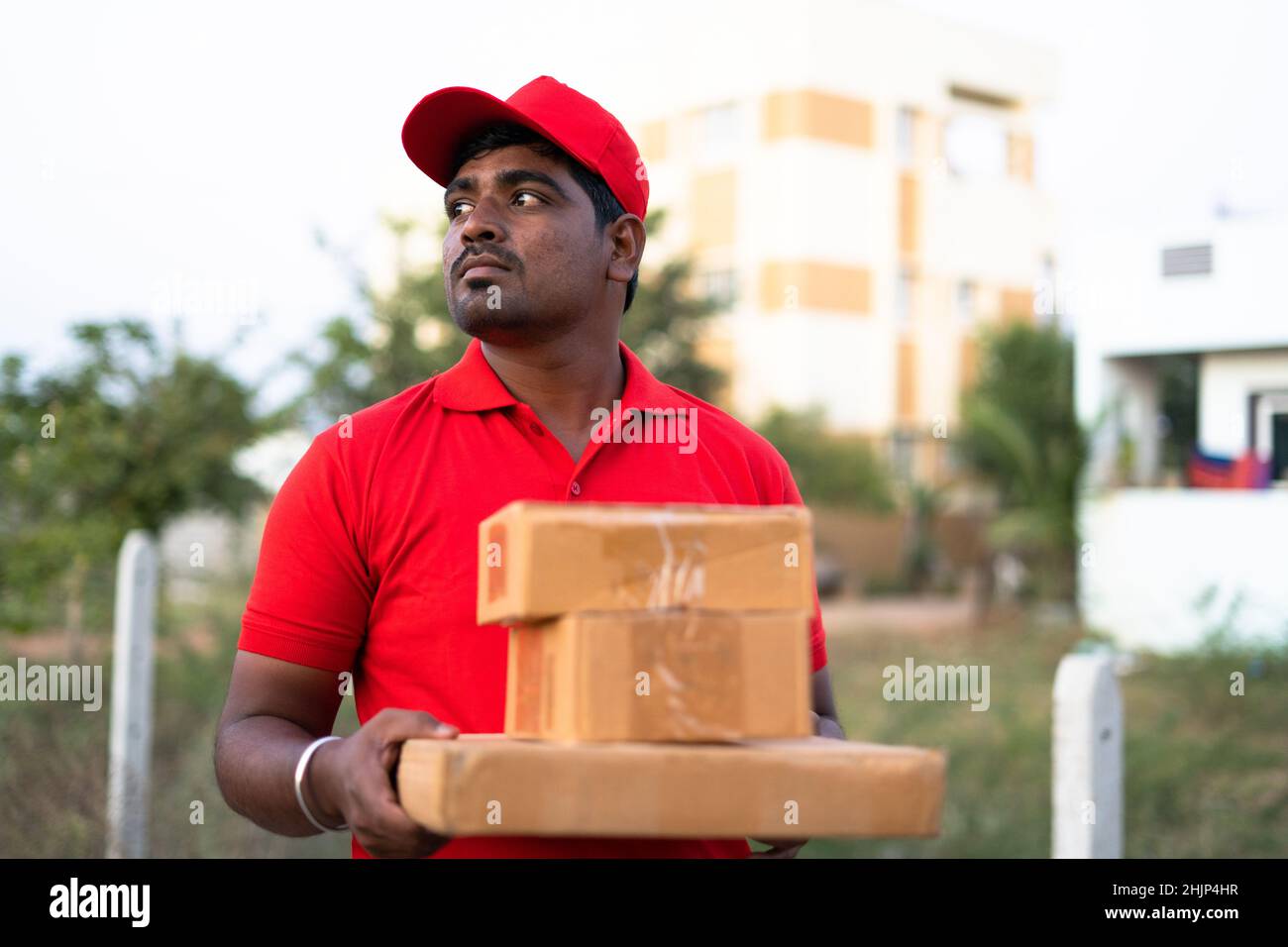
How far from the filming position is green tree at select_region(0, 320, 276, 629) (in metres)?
8.55

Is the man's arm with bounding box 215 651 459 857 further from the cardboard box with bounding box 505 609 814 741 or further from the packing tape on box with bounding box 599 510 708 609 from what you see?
the packing tape on box with bounding box 599 510 708 609

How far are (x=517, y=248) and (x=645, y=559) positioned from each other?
79cm

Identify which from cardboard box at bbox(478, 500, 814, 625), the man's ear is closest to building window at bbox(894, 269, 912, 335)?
the man's ear

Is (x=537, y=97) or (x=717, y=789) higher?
(x=537, y=97)

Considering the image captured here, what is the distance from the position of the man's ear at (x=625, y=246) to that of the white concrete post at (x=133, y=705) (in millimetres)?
3924

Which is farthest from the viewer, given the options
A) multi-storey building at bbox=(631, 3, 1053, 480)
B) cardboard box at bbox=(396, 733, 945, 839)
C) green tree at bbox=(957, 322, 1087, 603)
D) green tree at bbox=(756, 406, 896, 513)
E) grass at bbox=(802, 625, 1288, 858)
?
multi-storey building at bbox=(631, 3, 1053, 480)

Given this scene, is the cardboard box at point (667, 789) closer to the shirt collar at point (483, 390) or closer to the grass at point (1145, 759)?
the shirt collar at point (483, 390)

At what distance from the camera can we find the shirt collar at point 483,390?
2.48 metres

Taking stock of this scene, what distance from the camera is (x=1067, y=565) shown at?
55.9 feet

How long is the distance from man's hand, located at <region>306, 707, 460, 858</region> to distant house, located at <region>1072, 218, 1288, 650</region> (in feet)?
39.4

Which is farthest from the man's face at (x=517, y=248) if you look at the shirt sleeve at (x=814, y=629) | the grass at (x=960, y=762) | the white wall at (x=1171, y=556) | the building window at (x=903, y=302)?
the building window at (x=903, y=302)
